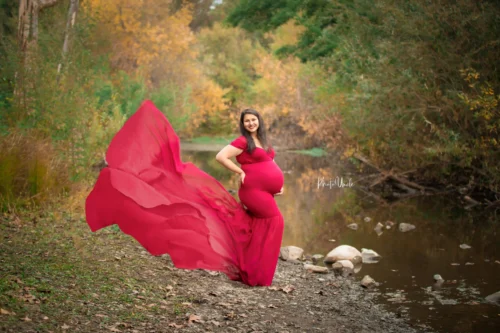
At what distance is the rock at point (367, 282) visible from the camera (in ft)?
26.3

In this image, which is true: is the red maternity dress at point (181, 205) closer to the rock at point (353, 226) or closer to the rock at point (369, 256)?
the rock at point (369, 256)

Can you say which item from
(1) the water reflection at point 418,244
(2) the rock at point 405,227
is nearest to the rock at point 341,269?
(1) the water reflection at point 418,244

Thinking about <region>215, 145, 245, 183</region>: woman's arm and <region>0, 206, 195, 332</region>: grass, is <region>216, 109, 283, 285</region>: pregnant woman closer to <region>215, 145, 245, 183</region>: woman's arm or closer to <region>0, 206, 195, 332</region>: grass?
<region>215, 145, 245, 183</region>: woman's arm

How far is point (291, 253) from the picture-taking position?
375 inches

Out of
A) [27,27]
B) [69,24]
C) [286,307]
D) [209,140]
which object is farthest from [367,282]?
[209,140]

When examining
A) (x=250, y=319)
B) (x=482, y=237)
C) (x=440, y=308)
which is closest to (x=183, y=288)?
(x=250, y=319)

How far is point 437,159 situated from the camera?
651 inches

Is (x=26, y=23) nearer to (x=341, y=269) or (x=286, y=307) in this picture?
(x=341, y=269)

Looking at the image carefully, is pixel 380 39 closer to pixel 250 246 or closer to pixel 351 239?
pixel 351 239

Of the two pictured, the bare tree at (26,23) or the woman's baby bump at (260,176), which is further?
the bare tree at (26,23)

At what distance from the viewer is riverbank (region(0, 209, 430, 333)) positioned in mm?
5090

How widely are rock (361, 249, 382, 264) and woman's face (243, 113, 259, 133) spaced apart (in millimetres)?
3728

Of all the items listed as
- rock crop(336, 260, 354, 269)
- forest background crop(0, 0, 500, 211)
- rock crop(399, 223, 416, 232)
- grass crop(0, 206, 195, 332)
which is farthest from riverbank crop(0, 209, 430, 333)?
rock crop(399, 223, 416, 232)

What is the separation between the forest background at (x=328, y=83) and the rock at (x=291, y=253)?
12.5ft
